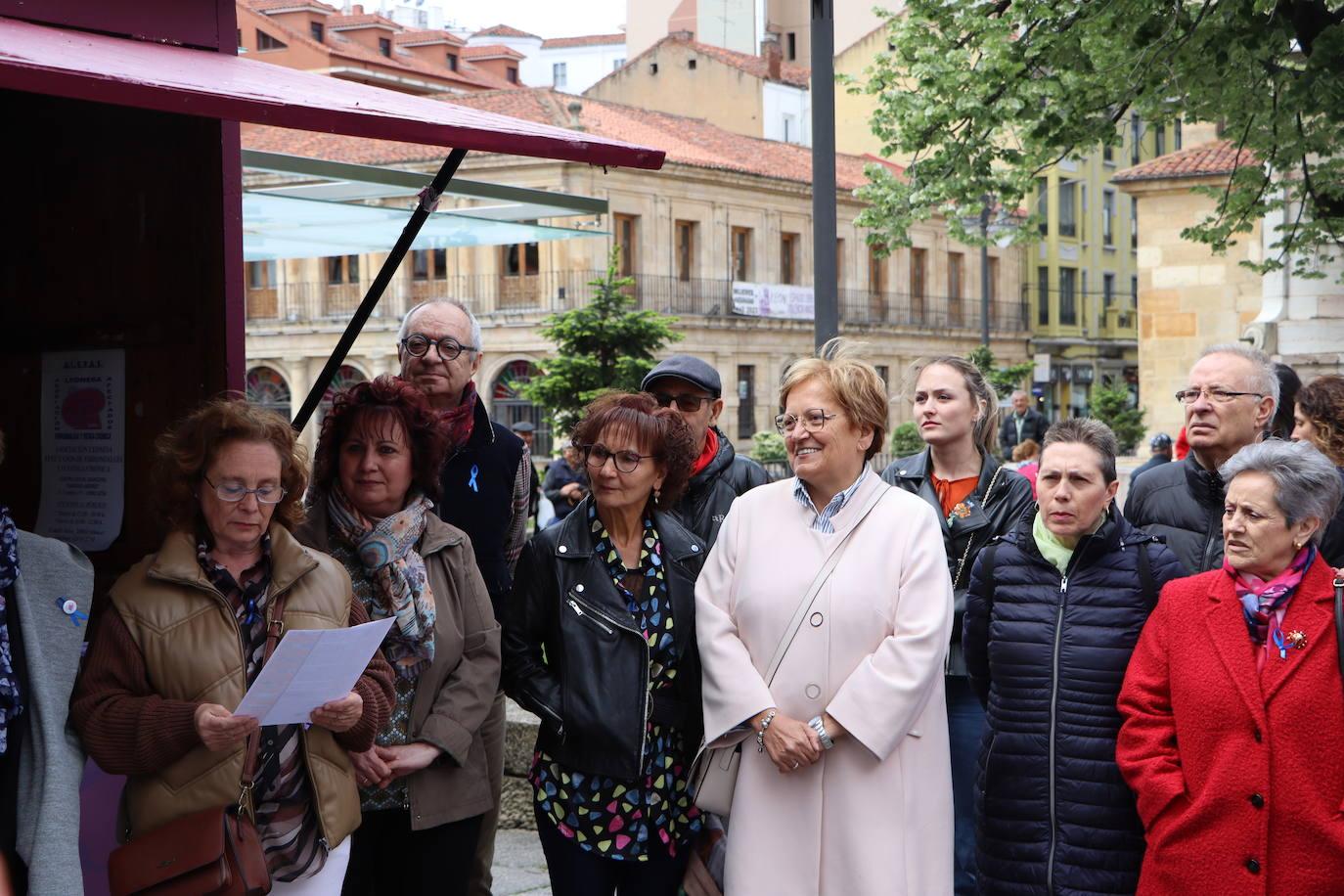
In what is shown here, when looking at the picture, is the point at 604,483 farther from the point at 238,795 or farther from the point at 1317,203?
the point at 1317,203

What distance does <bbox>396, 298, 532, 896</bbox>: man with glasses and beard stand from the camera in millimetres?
5008

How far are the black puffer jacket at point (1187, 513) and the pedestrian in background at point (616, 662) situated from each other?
1562 mm

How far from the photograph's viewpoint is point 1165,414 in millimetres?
28375

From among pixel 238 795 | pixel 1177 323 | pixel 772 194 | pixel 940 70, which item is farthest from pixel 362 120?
pixel 772 194

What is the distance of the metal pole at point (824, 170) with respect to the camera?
6.93 m

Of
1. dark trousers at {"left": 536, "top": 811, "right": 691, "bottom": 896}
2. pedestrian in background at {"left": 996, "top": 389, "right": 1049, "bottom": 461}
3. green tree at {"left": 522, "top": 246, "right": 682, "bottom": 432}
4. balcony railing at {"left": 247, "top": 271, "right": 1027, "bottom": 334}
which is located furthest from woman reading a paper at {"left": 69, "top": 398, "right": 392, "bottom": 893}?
balcony railing at {"left": 247, "top": 271, "right": 1027, "bottom": 334}

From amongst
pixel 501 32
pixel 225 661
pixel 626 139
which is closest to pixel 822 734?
pixel 225 661

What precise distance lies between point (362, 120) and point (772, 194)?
49014 millimetres

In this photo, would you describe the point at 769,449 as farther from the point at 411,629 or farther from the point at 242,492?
the point at 242,492

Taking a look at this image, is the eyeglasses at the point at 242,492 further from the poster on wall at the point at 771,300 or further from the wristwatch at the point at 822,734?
the poster on wall at the point at 771,300

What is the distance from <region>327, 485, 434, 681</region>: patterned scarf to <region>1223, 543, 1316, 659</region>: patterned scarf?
7.14 feet

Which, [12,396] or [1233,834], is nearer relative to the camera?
[1233,834]

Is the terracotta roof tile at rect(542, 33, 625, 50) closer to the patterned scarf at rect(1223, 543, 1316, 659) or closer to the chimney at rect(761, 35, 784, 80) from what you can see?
the chimney at rect(761, 35, 784, 80)

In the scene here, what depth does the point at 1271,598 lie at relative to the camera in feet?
13.4
